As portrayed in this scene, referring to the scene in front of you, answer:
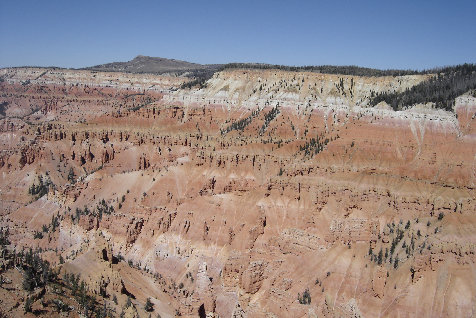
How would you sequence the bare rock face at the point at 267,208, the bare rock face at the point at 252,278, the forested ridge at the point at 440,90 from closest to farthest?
the bare rock face at the point at 267,208
the bare rock face at the point at 252,278
the forested ridge at the point at 440,90

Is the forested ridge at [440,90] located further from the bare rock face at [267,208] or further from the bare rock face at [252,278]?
the bare rock face at [252,278]

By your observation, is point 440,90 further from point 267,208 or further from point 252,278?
point 252,278

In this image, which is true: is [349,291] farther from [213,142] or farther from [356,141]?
[213,142]

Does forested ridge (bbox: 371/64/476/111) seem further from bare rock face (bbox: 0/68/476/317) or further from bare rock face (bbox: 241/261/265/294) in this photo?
bare rock face (bbox: 241/261/265/294)

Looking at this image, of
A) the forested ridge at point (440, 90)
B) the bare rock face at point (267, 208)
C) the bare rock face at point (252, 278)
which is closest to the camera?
the bare rock face at point (267, 208)

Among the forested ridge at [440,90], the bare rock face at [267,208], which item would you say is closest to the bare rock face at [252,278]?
the bare rock face at [267,208]

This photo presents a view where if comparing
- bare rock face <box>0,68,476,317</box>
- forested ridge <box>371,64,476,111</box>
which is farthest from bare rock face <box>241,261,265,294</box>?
forested ridge <box>371,64,476,111</box>

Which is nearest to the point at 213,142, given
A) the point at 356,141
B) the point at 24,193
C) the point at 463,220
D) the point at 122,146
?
the point at 122,146

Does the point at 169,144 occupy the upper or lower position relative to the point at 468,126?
lower
